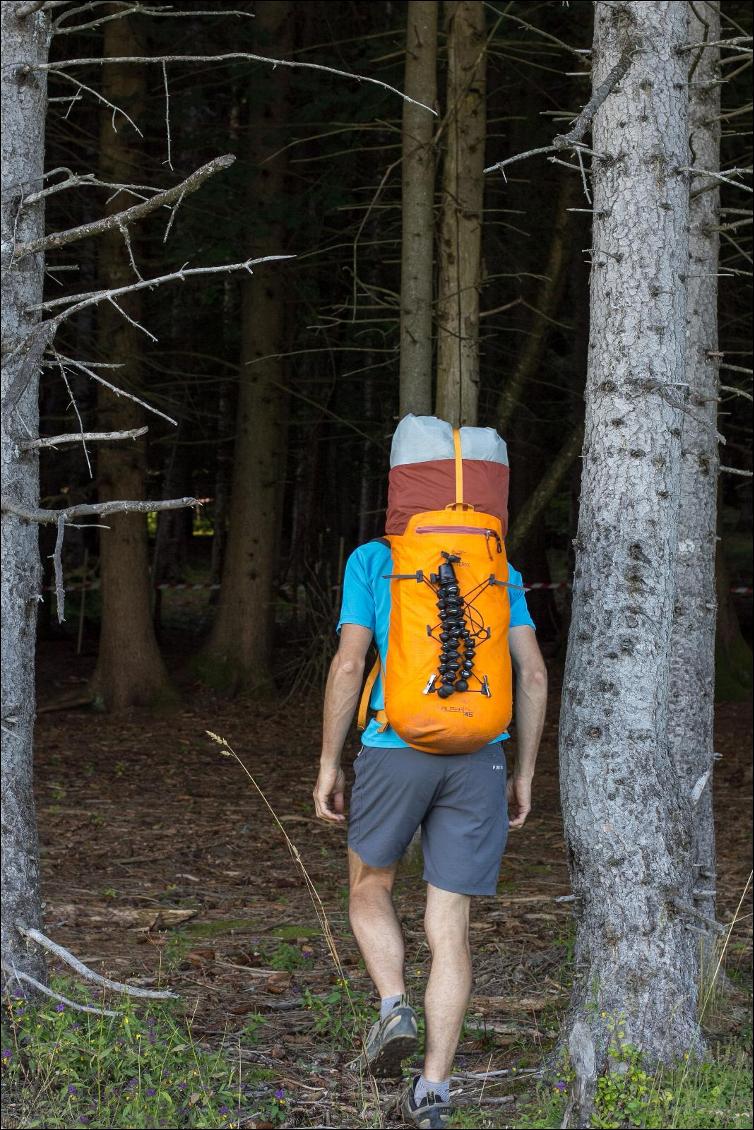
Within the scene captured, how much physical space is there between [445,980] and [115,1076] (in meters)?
1.04

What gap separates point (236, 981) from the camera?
210 inches

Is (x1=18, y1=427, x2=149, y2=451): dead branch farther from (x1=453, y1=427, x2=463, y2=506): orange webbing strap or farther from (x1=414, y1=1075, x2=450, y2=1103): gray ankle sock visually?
(x1=414, y1=1075, x2=450, y2=1103): gray ankle sock

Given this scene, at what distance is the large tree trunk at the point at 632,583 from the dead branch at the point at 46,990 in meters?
1.49

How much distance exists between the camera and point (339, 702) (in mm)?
3922

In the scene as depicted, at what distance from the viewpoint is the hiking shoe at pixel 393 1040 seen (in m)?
3.73

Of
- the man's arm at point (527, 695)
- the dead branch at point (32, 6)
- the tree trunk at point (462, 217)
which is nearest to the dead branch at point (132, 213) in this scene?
the dead branch at point (32, 6)

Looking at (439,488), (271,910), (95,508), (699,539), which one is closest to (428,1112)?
(439,488)

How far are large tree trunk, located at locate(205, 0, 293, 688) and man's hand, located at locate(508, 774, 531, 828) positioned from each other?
365 inches

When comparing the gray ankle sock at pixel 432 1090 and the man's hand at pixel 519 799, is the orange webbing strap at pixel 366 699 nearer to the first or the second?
the man's hand at pixel 519 799

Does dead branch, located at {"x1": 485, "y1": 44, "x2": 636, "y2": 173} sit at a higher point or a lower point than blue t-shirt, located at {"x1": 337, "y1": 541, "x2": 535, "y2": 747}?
higher

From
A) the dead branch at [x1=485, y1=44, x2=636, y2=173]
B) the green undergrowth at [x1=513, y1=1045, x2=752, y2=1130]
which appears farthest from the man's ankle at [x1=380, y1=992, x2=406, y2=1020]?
the dead branch at [x1=485, y1=44, x2=636, y2=173]

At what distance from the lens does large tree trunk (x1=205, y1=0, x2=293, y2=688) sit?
13328mm

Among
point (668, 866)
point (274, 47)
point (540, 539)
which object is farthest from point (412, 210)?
point (540, 539)

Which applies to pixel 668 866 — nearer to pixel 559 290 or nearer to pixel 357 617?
pixel 357 617
